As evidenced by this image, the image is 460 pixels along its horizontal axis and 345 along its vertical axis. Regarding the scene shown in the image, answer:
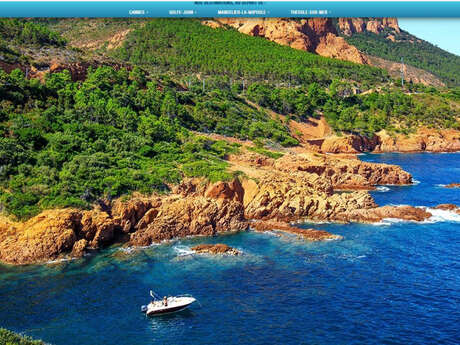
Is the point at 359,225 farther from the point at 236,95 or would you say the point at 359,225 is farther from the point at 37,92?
the point at 236,95

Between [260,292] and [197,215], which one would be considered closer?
[260,292]

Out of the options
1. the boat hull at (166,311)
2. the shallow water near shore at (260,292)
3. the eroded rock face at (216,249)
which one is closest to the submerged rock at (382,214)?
the shallow water near shore at (260,292)

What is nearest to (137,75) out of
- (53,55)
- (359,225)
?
(53,55)

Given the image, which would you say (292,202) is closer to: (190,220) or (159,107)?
(190,220)

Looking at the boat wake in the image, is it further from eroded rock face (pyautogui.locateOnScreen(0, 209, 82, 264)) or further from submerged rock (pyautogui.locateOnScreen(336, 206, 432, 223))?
submerged rock (pyautogui.locateOnScreen(336, 206, 432, 223))

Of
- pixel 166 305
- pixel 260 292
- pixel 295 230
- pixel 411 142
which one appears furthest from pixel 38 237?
pixel 411 142

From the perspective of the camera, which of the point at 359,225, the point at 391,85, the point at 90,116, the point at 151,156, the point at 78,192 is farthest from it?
the point at 391,85
